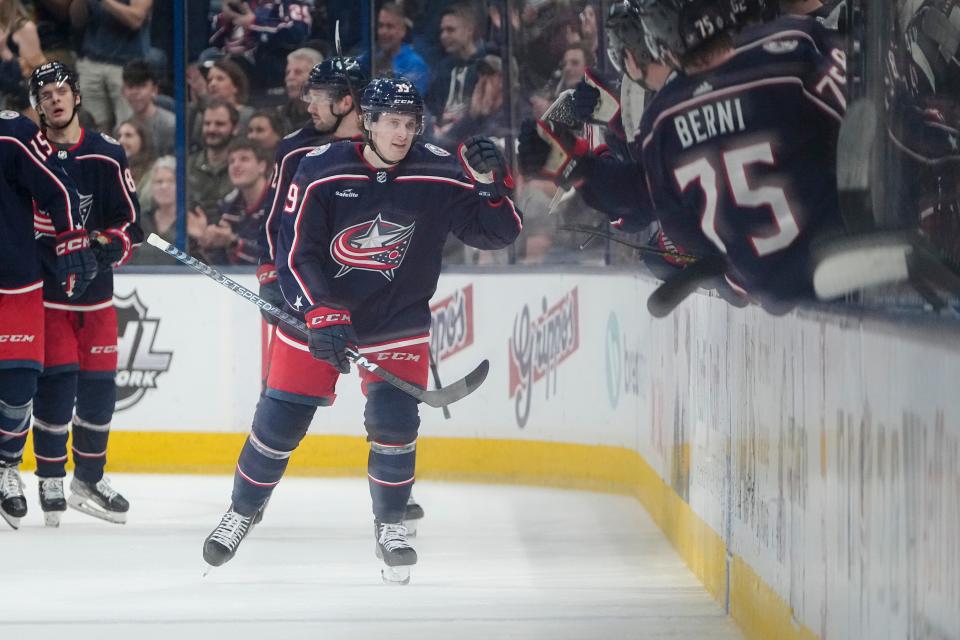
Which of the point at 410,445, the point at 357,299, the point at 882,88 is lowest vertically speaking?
the point at 410,445

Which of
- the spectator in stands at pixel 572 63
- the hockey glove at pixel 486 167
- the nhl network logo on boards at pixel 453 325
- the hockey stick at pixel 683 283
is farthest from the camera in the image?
the spectator in stands at pixel 572 63

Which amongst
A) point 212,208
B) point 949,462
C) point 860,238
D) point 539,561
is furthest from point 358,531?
point 949,462

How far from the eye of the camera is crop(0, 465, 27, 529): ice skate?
4.84 meters

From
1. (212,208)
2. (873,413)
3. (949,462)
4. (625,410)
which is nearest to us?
(949,462)

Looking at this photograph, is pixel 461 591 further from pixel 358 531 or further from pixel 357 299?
pixel 358 531

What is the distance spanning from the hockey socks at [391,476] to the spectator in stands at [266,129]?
Result: 3.22 meters

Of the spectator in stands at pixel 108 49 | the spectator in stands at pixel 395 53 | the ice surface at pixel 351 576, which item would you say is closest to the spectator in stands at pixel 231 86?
the spectator in stands at pixel 108 49

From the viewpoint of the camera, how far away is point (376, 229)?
3932 millimetres

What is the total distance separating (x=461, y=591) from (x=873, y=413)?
1.82 metres

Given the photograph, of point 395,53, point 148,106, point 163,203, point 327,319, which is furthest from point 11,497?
point 395,53

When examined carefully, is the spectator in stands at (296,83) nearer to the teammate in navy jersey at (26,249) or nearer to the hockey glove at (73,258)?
the teammate in navy jersey at (26,249)

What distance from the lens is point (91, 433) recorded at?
4.97m

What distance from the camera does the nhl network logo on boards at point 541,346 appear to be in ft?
19.7

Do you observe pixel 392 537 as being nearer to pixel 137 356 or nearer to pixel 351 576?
pixel 351 576
